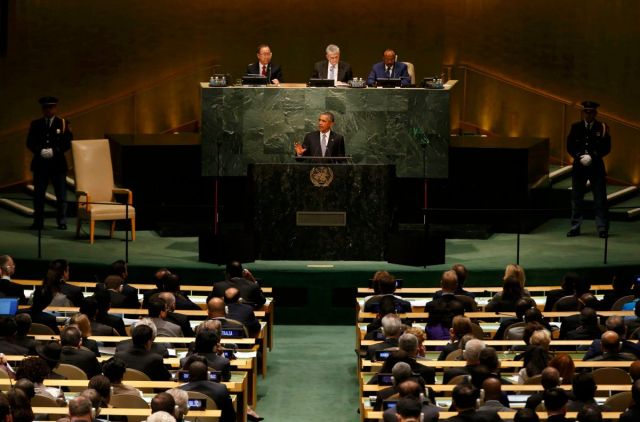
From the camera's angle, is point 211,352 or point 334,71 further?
point 334,71

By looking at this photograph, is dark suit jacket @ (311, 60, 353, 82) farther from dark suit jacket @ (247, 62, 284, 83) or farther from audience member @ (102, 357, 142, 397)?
audience member @ (102, 357, 142, 397)

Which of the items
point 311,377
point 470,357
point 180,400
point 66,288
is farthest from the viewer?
point 311,377

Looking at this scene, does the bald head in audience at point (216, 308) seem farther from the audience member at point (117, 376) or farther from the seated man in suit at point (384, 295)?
the audience member at point (117, 376)

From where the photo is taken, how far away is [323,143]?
49.9 ft

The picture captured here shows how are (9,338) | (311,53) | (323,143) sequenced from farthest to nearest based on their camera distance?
1. (311,53)
2. (323,143)
3. (9,338)

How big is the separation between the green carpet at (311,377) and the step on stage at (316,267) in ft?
1.12

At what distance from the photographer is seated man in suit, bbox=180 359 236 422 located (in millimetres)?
9219

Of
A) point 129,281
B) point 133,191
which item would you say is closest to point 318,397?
point 129,281

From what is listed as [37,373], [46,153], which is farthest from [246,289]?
[46,153]

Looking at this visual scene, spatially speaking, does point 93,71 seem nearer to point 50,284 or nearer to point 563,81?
point 563,81

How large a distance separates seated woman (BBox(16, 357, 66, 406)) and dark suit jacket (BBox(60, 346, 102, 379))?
0.79 meters

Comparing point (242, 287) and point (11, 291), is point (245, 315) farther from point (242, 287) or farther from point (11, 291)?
point (11, 291)

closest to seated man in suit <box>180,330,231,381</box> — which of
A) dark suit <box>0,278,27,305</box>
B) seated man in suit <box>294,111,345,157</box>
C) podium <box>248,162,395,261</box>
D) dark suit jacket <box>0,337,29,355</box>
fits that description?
dark suit jacket <box>0,337,29,355</box>

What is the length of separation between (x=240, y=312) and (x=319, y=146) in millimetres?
3945
